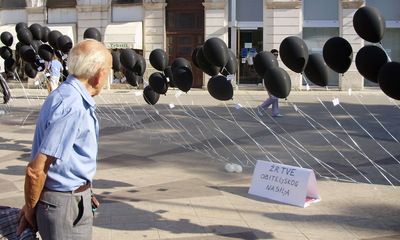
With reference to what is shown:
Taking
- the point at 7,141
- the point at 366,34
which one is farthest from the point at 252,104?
the point at 366,34

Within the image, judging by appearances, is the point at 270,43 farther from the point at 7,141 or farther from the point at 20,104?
the point at 7,141

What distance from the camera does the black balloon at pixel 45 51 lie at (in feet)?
38.8

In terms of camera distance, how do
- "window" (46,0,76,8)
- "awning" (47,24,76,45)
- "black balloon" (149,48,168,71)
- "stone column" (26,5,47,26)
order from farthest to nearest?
Answer: "stone column" (26,5,47,26) → "window" (46,0,76,8) → "awning" (47,24,76,45) → "black balloon" (149,48,168,71)

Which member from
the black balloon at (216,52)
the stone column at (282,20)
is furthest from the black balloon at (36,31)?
the stone column at (282,20)

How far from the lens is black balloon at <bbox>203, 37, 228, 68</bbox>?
760 centimetres

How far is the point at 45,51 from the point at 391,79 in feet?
27.3

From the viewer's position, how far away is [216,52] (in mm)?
7598

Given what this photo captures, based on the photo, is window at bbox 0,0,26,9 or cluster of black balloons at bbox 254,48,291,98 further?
window at bbox 0,0,26,9

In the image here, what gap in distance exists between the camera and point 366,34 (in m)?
6.20

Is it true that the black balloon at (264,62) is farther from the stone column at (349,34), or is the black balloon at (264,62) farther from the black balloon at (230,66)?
the stone column at (349,34)

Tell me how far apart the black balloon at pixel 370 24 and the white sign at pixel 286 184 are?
171cm

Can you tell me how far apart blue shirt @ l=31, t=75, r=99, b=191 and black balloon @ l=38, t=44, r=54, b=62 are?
9.17m

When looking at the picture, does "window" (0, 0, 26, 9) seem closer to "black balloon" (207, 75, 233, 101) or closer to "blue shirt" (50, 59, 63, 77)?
"blue shirt" (50, 59, 63, 77)

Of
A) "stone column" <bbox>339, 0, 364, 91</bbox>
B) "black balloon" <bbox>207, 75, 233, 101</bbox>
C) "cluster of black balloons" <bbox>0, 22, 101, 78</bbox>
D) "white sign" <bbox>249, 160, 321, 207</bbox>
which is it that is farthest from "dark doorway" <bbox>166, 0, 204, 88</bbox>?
"white sign" <bbox>249, 160, 321, 207</bbox>
